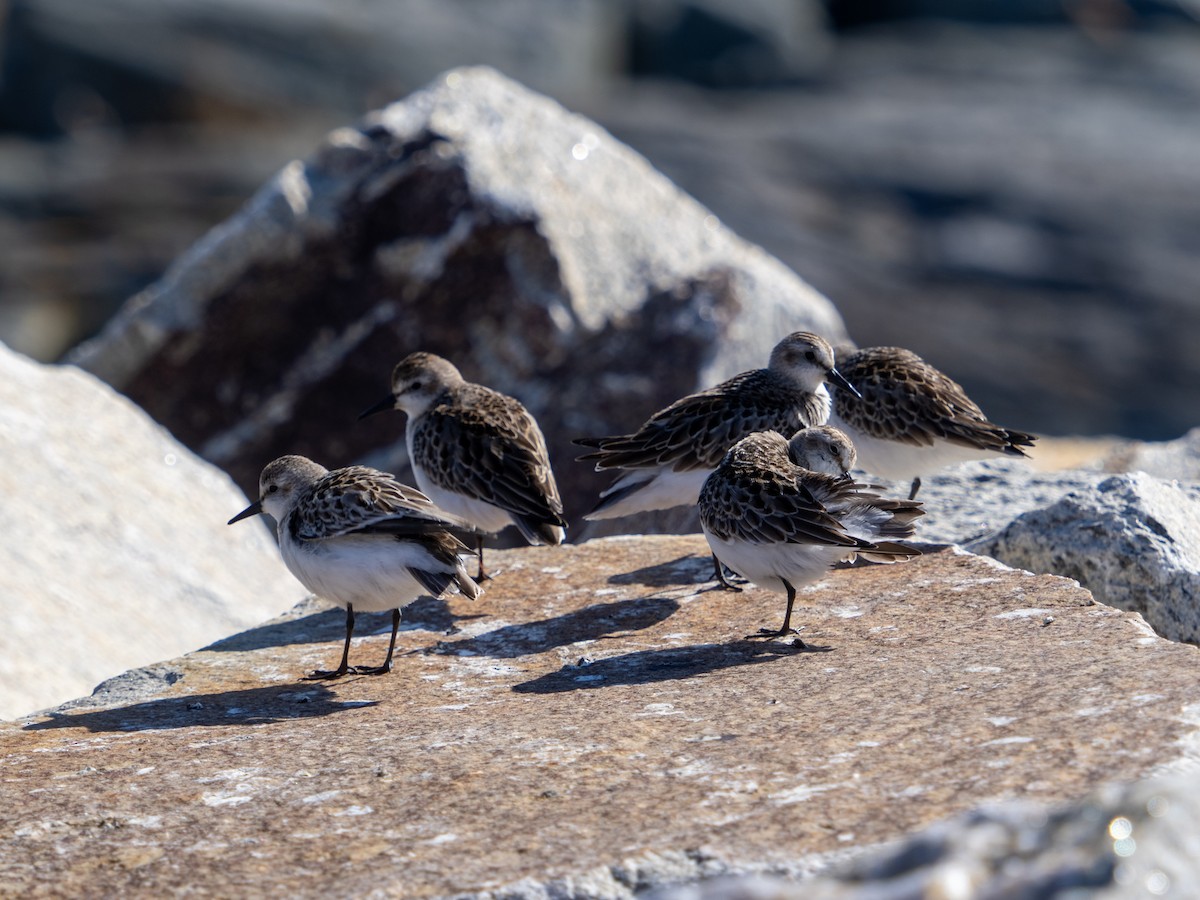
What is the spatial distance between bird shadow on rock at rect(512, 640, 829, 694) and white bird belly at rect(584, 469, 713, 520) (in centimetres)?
172

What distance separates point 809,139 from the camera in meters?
32.3

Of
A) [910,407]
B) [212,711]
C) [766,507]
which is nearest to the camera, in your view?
[212,711]

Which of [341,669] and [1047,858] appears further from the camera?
[341,669]

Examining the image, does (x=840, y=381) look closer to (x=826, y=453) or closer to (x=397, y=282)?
(x=826, y=453)

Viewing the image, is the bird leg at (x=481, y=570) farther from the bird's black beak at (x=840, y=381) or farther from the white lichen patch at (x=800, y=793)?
the white lichen patch at (x=800, y=793)

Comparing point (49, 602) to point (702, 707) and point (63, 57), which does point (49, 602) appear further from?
point (63, 57)

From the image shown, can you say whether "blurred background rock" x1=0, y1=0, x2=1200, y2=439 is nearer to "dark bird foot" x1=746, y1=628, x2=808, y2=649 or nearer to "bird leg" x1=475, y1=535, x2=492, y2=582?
"bird leg" x1=475, y1=535, x2=492, y2=582

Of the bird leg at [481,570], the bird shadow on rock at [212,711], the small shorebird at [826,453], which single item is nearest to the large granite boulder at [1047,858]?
the bird shadow on rock at [212,711]

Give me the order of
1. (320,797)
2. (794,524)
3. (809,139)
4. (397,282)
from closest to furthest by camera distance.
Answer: (320,797) < (794,524) < (397,282) < (809,139)

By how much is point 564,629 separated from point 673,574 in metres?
1.06

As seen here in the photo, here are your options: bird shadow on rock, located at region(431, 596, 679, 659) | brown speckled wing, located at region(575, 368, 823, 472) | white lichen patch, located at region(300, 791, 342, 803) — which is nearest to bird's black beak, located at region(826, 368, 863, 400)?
brown speckled wing, located at region(575, 368, 823, 472)

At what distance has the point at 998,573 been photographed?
739 cm

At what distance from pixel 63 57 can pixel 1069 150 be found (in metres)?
22.3

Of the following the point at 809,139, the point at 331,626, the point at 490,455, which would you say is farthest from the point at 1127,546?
the point at 809,139
